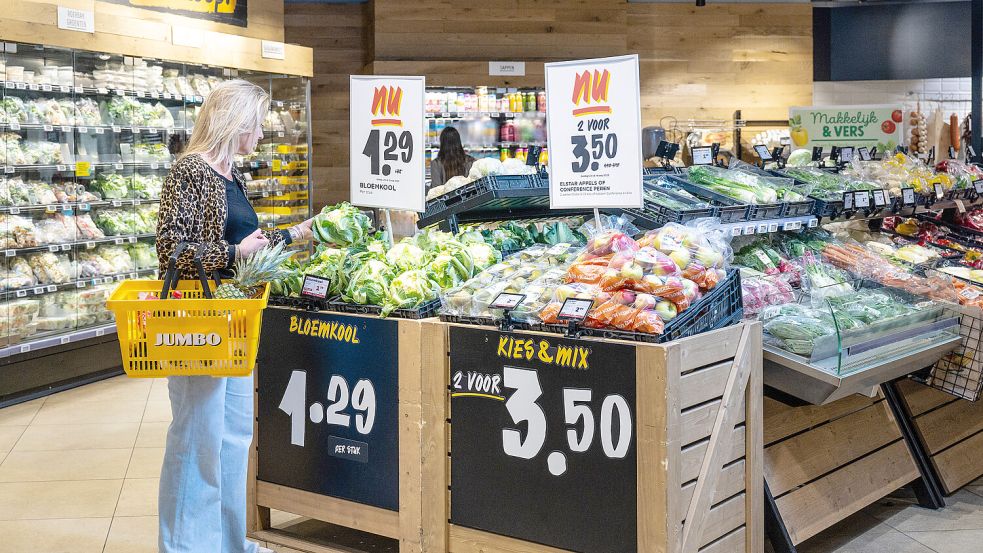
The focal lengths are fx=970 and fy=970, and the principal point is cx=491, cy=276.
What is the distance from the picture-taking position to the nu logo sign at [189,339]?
2844 mm

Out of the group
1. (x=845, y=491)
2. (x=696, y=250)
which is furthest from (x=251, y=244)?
(x=845, y=491)

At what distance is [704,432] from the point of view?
2.82 metres

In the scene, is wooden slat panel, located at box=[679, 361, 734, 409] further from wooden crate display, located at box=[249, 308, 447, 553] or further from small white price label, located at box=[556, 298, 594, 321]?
wooden crate display, located at box=[249, 308, 447, 553]

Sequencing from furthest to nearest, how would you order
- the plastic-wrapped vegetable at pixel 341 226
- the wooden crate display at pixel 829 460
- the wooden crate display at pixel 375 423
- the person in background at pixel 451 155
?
the person in background at pixel 451 155 → the plastic-wrapped vegetable at pixel 341 226 → the wooden crate display at pixel 829 460 → the wooden crate display at pixel 375 423

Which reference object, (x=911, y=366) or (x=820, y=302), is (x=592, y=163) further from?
(x=911, y=366)

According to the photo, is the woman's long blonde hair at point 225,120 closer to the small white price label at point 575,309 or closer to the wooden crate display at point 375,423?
the wooden crate display at point 375,423

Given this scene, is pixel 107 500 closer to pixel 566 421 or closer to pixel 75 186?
pixel 566 421

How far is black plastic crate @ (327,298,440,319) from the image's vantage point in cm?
321

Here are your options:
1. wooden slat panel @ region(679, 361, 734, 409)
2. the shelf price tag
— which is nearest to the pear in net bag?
wooden slat panel @ region(679, 361, 734, 409)

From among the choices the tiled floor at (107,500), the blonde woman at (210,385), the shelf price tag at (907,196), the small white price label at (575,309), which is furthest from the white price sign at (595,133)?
the shelf price tag at (907,196)

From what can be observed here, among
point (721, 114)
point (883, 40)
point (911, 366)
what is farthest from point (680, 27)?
point (911, 366)

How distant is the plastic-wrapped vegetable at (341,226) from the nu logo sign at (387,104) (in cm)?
37

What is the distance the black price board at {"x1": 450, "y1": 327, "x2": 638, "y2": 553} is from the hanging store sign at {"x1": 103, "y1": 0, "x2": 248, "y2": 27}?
5095 mm

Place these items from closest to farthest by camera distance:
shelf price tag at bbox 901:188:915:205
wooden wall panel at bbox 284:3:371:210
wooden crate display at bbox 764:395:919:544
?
wooden crate display at bbox 764:395:919:544, shelf price tag at bbox 901:188:915:205, wooden wall panel at bbox 284:3:371:210
